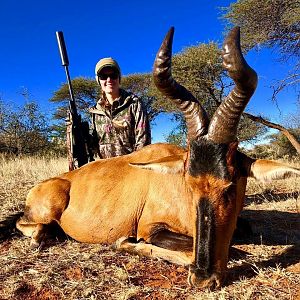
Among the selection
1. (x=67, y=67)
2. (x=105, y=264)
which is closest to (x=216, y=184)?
(x=105, y=264)

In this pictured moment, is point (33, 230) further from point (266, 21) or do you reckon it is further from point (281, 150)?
point (281, 150)

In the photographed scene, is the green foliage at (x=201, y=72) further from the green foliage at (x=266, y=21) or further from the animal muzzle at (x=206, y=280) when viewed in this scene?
the animal muzzle at (x=206, y=280)

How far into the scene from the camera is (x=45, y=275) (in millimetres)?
3537

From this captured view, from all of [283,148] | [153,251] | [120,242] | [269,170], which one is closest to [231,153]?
[269,170]

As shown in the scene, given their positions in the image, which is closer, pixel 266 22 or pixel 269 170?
pixel 269 170

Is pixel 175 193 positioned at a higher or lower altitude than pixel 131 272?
higher

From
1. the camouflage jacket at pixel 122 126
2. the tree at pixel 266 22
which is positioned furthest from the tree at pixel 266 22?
the camouflage jacket at pixel 122 126

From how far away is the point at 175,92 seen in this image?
377 centimetres

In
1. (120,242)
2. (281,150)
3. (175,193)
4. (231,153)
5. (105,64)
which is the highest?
(105,64)

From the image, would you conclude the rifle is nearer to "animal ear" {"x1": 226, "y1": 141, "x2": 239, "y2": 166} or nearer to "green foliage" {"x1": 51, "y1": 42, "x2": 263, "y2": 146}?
"animal ear" {"x1": 226, "y1": 141, "x2": 239, "y2": 166}

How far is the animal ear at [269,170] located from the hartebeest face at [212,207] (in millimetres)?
210

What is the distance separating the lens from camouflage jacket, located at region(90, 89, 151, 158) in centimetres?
660

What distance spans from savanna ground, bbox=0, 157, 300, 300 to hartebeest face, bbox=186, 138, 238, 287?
17 cm

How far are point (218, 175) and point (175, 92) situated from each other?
1045mm
